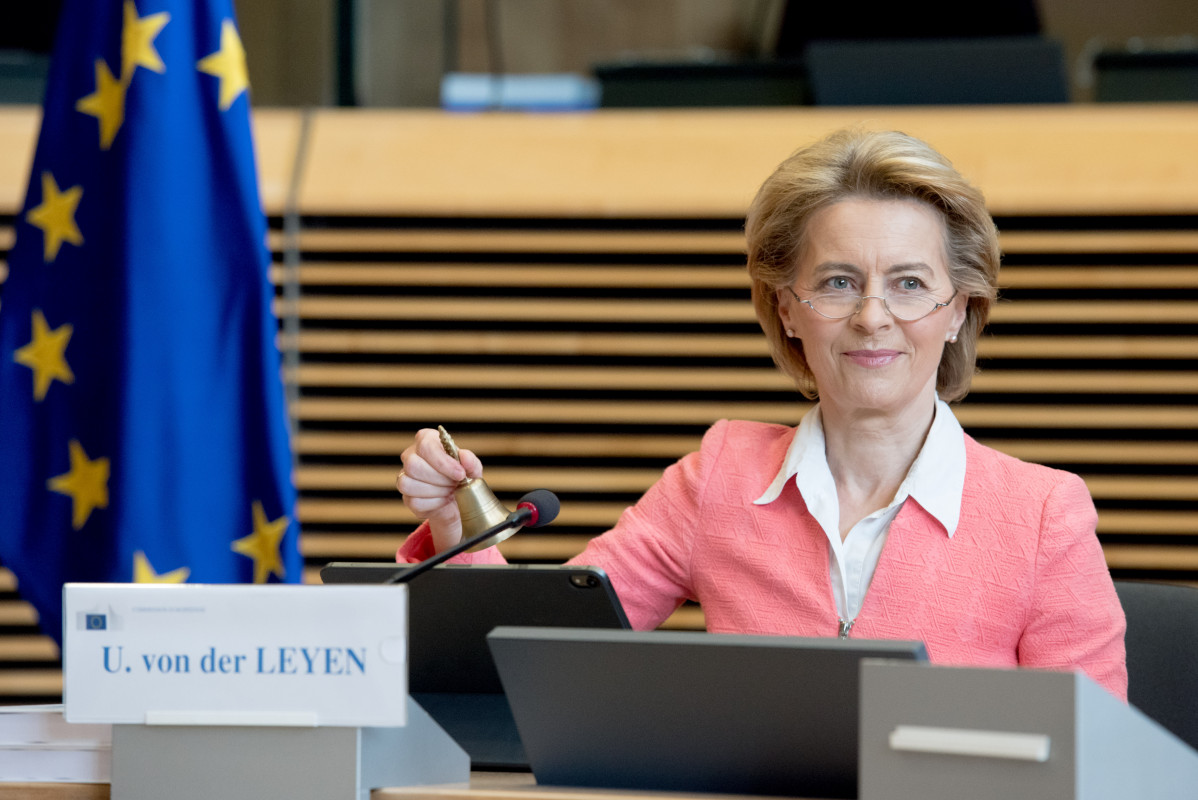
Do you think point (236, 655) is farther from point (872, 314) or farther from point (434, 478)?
point (872, 314)

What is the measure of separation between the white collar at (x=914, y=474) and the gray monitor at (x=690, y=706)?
75 centimetres

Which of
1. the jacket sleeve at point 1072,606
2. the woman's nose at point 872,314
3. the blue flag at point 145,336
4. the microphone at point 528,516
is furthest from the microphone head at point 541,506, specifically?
the blue flag at point 145,336

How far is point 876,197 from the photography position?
1.82 meters

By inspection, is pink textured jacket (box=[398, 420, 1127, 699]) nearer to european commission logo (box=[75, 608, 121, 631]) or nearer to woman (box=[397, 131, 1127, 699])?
woman (box=[397, 131, 1127, 699])

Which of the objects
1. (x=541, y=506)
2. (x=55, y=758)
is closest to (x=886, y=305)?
(x=541, y=506)

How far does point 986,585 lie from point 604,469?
75.6 inches

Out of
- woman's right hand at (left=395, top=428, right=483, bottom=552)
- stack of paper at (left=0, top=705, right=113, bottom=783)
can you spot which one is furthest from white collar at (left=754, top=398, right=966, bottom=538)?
stack of paper at (left=0, top=705, right=113, bottom=783)

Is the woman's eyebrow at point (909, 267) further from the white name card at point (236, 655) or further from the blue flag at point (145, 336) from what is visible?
the blue flag at point (145, 336)

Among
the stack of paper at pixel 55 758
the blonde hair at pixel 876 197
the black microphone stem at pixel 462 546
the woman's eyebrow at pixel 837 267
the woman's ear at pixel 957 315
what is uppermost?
the blonde hair at pixel 876 197

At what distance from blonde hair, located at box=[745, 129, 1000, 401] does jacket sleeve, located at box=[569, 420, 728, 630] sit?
0.34 m

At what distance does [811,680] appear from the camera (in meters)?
1.00

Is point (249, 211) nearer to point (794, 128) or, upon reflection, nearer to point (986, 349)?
point (794, 128)

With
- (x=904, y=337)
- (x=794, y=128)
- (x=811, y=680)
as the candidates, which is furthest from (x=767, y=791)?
(x=794, y=128)

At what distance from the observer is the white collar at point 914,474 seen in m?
1.77
